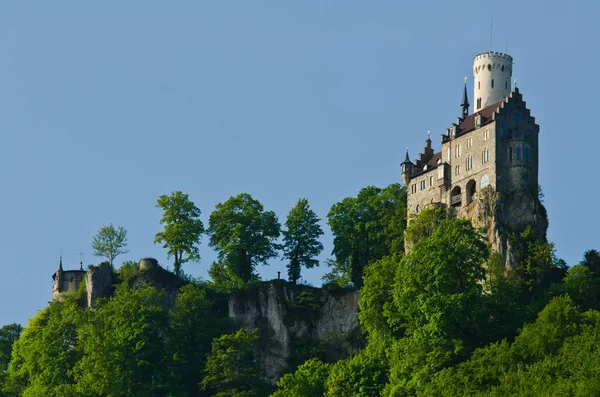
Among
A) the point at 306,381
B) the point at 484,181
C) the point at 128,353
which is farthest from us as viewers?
the point at 484,181

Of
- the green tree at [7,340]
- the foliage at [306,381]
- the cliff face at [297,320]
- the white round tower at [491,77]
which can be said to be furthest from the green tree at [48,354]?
the white round tower at [491,77]

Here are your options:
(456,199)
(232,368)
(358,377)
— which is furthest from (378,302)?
(456,199)

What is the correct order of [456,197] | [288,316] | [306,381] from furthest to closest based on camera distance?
1. [456,197]
2. [288,316]
3. [306,381]

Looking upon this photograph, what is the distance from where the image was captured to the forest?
93688 mm

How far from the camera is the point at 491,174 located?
11100 cm

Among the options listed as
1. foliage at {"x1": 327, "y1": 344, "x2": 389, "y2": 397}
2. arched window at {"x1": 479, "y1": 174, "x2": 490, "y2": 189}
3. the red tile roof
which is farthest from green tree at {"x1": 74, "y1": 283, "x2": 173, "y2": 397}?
the red tile roof

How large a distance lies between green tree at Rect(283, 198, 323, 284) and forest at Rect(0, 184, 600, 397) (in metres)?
0.10

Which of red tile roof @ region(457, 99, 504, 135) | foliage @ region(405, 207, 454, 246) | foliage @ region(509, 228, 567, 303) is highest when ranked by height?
red tile roof @ region(457, 99, 504, 135)

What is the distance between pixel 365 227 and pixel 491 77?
1592cm

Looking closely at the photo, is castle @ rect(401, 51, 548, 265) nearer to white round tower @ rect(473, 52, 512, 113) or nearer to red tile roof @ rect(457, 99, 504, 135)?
red tile roof @ rect(457, 99, 504, 135)

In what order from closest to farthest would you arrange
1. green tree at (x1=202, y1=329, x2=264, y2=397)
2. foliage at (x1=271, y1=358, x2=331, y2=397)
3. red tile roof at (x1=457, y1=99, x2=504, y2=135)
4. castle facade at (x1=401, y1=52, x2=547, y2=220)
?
foliage at (x1=271, y1=358, x2=331, y2=397) → green tree at (x1=202, y1=329, x2=264, y2=397) → castle facade at (x1=401, y1=52, x2=547, y2=220) → red tile roof at (x1=457, y1=99, x2=504, y2=135)

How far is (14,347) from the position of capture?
116 meters

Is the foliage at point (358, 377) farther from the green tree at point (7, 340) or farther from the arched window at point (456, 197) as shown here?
the green tree at point (7, 340)

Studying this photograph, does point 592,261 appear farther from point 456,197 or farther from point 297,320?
point 297,320
